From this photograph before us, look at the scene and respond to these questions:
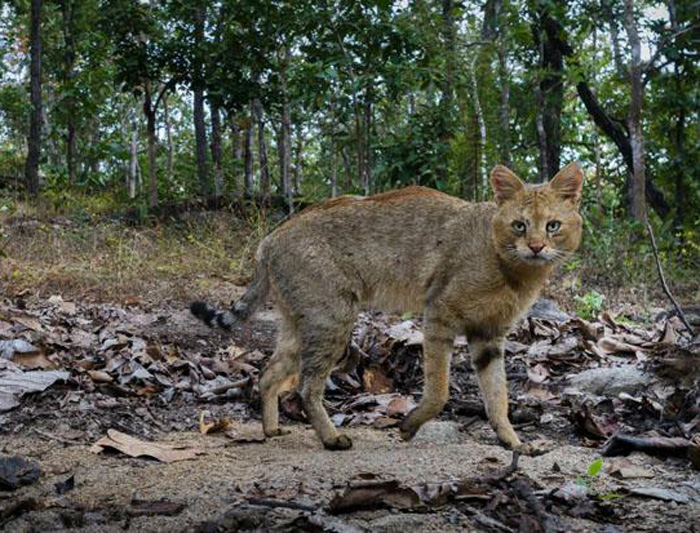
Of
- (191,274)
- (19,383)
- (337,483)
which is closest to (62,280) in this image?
(191,274)

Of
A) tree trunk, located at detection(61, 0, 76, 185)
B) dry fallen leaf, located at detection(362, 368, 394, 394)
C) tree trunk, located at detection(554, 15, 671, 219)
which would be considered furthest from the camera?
tree trunk, located at detection(61, 0, 76, 185)

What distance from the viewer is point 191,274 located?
10.0 meters

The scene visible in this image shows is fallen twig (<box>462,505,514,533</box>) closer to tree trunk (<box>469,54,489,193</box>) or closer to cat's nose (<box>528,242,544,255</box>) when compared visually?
cat's nose (<box>528,242,544,255</box>)

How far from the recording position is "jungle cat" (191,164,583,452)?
4.84m

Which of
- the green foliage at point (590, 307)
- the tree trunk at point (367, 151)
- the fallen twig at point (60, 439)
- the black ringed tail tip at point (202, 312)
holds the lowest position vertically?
the fallen twig at point (60, 439)

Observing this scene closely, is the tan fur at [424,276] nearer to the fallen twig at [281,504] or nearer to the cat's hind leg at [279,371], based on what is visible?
the cat's hind leg at [279,371]

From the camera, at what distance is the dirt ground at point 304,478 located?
2934 mm

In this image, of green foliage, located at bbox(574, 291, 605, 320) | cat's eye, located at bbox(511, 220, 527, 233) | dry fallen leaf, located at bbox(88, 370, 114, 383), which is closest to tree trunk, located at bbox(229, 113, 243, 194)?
green foliage, located at bbox(574, 291, 605, 320)

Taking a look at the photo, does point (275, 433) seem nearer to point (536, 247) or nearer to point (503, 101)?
point (536, 247)

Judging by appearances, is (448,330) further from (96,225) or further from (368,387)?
(96,225)

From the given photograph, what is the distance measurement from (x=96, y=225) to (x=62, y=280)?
181 inches

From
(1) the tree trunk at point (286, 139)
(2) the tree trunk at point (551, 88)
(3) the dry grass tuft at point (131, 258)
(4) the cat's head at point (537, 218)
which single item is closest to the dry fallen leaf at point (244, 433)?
(4) the cat's head at point (537, 218)

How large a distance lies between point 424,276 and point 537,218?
833mm

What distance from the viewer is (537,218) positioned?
4844mm
